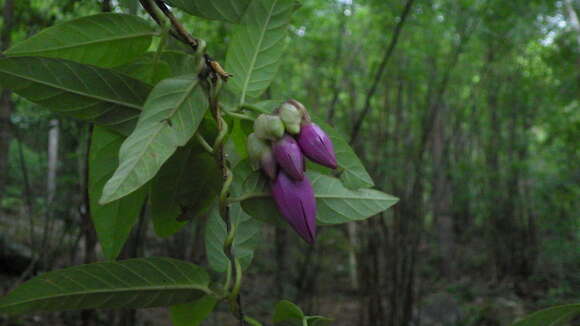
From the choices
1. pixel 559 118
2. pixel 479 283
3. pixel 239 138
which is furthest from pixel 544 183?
pixel 239 138

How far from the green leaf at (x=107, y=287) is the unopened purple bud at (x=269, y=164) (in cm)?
7

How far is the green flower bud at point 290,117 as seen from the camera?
279mm

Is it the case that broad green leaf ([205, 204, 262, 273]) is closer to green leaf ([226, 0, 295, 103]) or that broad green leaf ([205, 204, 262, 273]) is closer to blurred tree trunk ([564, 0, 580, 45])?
green leaf ([226, 0, 295, 103])

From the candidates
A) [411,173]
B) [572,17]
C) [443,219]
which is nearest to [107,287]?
[411,173]

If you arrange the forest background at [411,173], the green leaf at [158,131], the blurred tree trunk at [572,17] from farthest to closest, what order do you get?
the blurred tree trunk at [572,17], the forest background at [411,173], the green leaf at [158,131]

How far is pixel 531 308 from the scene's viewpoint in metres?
3.58

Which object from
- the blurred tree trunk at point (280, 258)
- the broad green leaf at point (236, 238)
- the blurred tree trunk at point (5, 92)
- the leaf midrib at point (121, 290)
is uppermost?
the blurred tree trunk at point (5, 92)

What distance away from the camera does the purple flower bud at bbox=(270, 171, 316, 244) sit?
0.89ft

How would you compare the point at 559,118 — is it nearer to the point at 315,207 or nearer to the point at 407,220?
the point at 407,220

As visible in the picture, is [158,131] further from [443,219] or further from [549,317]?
[443,219]

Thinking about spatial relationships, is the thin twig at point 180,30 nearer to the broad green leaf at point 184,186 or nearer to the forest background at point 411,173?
the broad green leaf at point 184,186

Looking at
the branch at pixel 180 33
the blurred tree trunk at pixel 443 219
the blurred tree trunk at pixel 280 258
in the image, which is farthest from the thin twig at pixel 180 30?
the blurred tree trunk at pixel 443 219

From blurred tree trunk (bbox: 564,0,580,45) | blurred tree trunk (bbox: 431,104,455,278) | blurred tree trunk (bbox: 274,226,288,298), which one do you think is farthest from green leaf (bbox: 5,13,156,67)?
blurred tree trunk (bbox: 431,104,455,278)

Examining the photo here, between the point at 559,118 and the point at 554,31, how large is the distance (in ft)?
3.49
